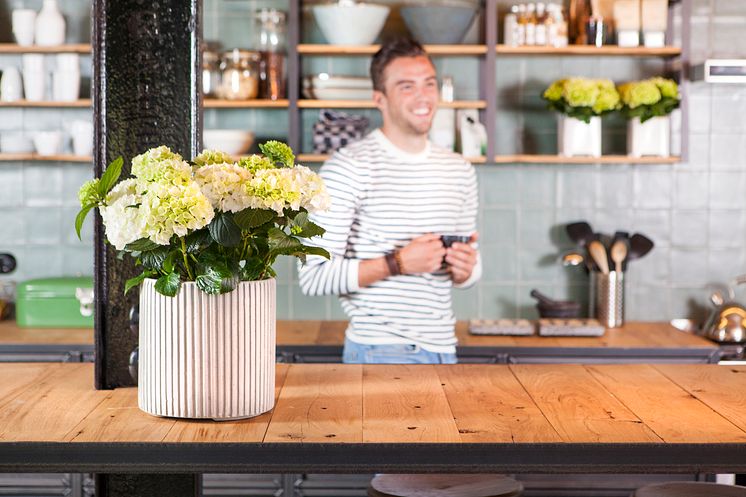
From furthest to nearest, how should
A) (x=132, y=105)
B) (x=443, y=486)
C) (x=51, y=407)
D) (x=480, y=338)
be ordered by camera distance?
(x=480, y=338)
(x=443, y=486)
(x=132, y=105)
(x=51, y=407)

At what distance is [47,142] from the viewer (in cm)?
436

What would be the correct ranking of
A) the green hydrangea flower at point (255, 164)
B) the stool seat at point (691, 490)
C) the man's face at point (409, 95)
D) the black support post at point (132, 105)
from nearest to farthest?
the green hydrangea flower at point (255, 164)
the black support post at point (132, 105)
the stool seat at point (691, 490)
the man's face at point (409, 95)

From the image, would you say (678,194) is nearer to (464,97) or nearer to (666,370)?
(464,97)

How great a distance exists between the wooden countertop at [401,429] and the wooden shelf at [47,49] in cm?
251

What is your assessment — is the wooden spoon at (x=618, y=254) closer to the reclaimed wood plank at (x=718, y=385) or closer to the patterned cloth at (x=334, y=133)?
the patterned cloth at (x=334, y=133)

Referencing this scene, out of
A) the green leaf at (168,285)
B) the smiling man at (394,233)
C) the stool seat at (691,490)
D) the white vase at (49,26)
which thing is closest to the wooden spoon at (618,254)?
the smiling man at (394,233)

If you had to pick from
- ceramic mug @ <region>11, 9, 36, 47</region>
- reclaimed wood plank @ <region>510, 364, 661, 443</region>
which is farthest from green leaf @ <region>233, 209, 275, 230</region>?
ceramic mug @ <region>11, 9, 36, 47</region>

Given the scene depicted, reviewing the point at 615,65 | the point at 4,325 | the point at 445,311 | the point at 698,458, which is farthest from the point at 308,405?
the point at 615,65

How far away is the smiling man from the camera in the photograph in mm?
3088

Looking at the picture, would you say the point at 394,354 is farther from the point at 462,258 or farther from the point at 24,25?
the point at 24,25

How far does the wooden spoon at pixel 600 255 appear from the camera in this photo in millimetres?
4371

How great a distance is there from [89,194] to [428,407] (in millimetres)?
748

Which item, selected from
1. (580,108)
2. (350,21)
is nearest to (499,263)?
(580,108)

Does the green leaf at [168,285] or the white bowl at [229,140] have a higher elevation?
the white bowl at [229,140]
